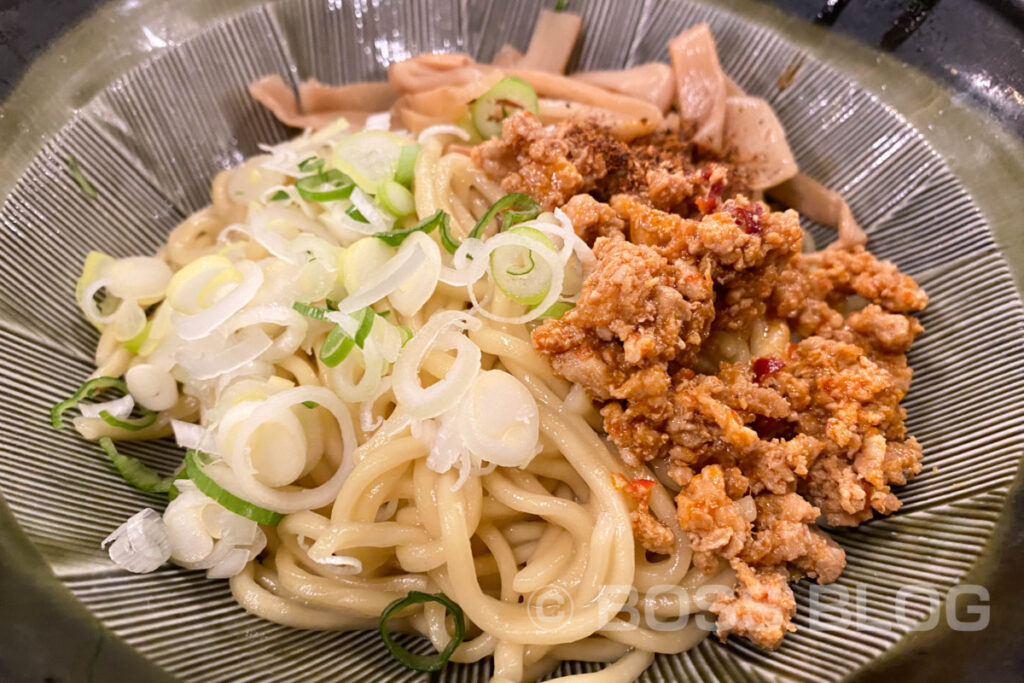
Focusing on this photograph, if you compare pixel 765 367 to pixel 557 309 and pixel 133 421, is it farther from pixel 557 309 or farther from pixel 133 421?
pixel 133 421

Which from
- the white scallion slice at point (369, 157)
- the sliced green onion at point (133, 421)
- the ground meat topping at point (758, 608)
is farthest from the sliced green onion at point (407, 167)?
the ground meat topping at point (758, 608)

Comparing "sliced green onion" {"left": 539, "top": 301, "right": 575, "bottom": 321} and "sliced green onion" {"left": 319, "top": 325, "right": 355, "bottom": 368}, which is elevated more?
"sliced green onion" {"left": 539, "top": 301, "right": 575, "bottom": 321}

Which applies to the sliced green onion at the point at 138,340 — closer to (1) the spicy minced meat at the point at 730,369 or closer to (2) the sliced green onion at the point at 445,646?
(2) the sliced green onion at the point at 445,646

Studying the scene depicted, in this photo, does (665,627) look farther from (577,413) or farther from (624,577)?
(577,413)

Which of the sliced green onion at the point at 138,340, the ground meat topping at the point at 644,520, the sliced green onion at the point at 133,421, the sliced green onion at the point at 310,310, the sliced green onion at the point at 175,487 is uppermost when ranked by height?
the sliced green onion at the point at 310,310

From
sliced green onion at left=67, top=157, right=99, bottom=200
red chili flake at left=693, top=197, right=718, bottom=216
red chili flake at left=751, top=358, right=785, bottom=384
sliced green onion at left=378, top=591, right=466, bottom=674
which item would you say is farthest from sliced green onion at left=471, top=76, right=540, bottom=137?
sliced green onion at left=378, top=591, right=466, bottom=674

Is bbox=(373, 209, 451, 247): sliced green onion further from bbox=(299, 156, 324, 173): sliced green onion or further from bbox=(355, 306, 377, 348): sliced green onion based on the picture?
bbox=(299, 156, 324, 173): sliced green onion

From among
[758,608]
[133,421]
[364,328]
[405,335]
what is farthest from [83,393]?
[758,608]
